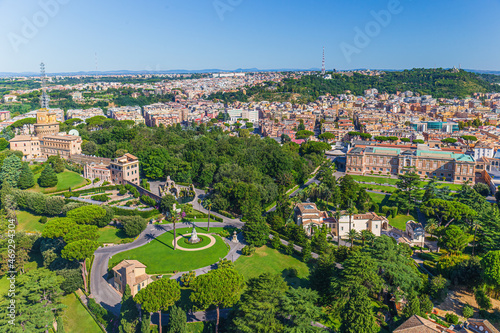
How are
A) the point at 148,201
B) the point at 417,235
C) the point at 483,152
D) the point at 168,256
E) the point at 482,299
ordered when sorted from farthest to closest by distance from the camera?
the point at 483,152, the point at 148,201, the point at 417,235, the point at 168,256, the point at 482,299

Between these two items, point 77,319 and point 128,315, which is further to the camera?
point 77,319

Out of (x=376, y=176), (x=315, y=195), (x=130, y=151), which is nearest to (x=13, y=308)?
(x=315, y=195)

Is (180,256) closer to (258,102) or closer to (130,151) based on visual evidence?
(130,151)

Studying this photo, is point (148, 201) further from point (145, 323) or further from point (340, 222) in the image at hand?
point (145, 323)

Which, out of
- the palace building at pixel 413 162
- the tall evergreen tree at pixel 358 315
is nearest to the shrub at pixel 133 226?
the tall evergreen tree at pixel 358 315

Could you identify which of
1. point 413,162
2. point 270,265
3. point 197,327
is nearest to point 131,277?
point 197,327

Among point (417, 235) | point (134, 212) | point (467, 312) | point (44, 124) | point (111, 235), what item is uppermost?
point (44, 124)

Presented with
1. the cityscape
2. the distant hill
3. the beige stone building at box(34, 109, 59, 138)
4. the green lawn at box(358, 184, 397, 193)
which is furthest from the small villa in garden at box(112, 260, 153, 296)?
the distant hill

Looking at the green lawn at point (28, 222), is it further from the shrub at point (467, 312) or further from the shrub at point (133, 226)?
the shrub at point (467, 312)
